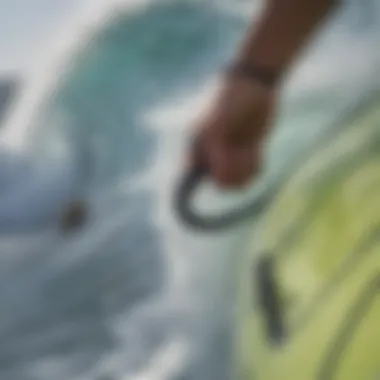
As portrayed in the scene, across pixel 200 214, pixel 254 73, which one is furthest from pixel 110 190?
pixel 254 73

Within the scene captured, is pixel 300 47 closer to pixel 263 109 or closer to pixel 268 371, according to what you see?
pixel 263 109

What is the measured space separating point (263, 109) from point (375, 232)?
18cm

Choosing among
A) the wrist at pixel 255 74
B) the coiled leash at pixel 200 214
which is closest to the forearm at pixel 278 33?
the wrist at pixel 255 74

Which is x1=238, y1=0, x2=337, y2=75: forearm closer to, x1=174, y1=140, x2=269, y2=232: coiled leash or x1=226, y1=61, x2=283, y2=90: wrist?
x1=226, y1=61, x2=283, y2=90: wrist

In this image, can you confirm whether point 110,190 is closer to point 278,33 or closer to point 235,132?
point 235,132

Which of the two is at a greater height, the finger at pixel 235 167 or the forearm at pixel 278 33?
the forearm at pixel 278 33

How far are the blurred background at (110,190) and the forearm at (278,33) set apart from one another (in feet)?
0.06

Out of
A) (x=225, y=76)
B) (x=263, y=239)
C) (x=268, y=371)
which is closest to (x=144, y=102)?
(x=225, y=76)

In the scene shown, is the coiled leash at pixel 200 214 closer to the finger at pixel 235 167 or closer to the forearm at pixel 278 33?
the finger at pixel 235 167

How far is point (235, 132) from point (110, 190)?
0.15 m

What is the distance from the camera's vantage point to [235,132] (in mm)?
816

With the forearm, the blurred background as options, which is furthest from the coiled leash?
the forearm

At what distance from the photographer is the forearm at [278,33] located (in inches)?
32.3

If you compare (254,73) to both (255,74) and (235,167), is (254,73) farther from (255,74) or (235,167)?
(235,167)
